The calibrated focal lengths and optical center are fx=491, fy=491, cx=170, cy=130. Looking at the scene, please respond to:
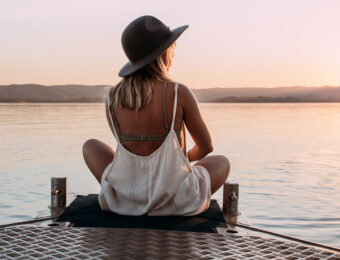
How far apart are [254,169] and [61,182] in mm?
5526

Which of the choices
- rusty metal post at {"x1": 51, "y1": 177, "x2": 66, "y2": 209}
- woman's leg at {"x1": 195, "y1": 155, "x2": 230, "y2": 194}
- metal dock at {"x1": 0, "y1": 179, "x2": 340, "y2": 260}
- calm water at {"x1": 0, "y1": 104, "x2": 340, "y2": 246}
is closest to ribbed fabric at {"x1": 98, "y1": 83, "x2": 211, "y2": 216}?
woman's leg at {"x1": 195, "y1": 155, "x2": 230, "y2": 194}

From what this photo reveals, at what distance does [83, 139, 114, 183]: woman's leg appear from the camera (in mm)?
3826

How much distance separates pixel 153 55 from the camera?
11.4 feet

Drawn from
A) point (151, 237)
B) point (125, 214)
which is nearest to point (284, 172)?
point (125, 214)

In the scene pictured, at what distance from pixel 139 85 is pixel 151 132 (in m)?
0.34

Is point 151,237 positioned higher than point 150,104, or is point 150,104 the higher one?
Result: point 150,104

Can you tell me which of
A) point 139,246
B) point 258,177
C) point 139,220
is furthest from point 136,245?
point 258,177

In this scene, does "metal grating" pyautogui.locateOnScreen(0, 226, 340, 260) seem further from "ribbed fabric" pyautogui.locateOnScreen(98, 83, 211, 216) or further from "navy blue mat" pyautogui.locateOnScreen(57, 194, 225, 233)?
"ribbed fabric" pyautogui.locateOnScreen(98, 83, 211, 216)

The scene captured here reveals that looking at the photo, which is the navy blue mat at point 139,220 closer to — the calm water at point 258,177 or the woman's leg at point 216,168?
the woman's leg at point 216,168

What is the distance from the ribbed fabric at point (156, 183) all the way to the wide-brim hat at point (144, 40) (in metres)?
0.32

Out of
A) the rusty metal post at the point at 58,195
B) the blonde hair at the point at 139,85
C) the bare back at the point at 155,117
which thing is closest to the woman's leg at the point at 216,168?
the bare back at the point at 155,117

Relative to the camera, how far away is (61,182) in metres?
4.43

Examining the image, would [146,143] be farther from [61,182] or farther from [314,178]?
[314,178]

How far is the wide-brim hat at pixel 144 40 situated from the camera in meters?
3.51
